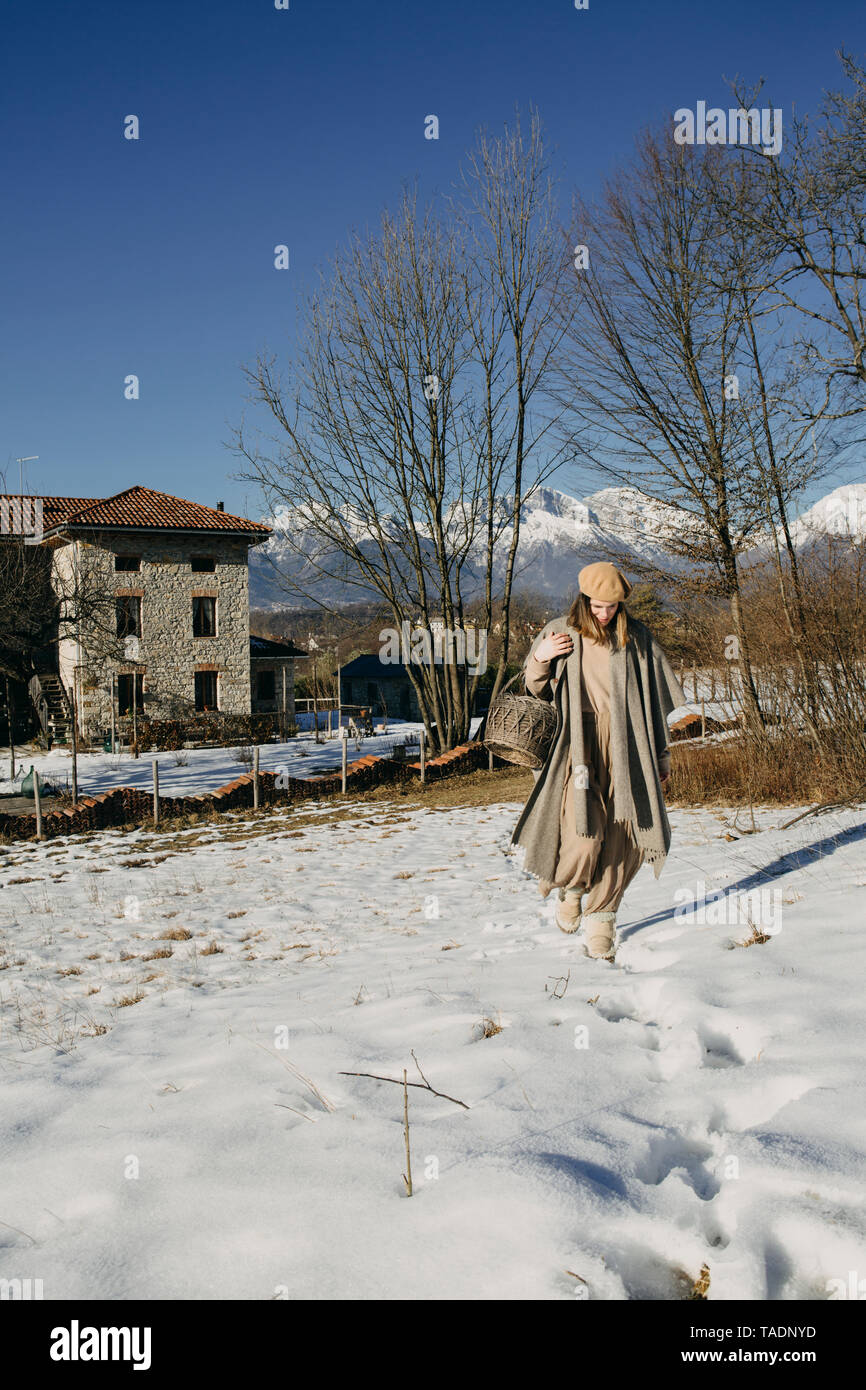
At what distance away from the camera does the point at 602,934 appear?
4.30 meters

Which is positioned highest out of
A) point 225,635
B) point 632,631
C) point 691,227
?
point 691,227

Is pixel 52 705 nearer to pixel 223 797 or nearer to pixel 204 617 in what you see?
pixel 204 617

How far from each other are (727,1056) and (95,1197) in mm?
2107

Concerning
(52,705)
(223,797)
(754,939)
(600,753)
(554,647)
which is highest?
(554,647)

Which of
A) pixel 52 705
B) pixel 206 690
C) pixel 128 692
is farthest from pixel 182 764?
pixel 52 705

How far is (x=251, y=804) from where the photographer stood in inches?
628

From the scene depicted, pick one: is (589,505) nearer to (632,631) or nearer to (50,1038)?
(632,631)

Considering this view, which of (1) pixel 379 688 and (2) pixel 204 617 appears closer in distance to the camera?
(2) pixel 204 617

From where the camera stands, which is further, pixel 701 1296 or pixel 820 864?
pixel 820 864

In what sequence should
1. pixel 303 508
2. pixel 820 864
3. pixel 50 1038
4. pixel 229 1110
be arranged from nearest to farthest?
pixel 229 1110 < pixel 50 1038 < pixel 820 864 < pixel 303 508

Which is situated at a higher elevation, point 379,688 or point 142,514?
point 142,514

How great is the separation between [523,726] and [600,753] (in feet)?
1.50

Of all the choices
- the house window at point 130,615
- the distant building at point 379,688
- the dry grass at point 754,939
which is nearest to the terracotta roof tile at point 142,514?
the house window at point 130,615
